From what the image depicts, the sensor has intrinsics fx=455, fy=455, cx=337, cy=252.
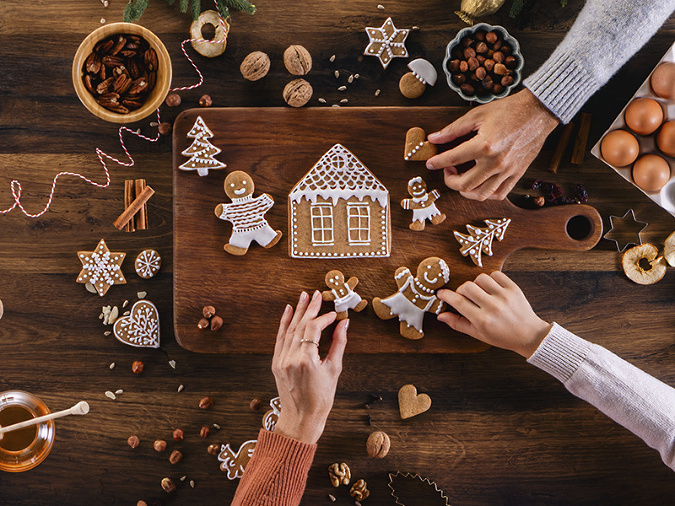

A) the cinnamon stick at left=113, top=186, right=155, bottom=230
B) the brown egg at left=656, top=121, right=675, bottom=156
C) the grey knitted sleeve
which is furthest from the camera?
the cinnamon stick at left=113, top=186, right=155, bottom=230

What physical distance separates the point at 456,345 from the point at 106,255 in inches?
44.5

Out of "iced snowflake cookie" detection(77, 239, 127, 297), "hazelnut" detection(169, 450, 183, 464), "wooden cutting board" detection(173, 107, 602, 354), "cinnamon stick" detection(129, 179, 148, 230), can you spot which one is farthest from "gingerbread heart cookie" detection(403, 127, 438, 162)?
"hazelnut" detection(169, 450, 183, 464)

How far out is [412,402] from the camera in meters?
1.43

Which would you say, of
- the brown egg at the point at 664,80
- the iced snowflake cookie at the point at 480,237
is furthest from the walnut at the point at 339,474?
the brown egg at the point at 664,80

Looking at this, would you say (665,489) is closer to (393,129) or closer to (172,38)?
(393,129)

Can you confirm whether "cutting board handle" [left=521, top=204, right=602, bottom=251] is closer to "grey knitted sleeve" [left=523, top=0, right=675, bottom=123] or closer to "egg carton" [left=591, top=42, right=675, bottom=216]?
"egg carton" [left=591, top=42, right=675, bottom=216]

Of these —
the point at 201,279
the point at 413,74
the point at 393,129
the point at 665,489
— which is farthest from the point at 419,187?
the point at 665,489

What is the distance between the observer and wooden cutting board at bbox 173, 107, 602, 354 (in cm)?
136

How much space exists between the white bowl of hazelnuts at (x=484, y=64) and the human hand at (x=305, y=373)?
77 cm

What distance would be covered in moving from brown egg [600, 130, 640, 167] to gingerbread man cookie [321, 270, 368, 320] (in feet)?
2.73

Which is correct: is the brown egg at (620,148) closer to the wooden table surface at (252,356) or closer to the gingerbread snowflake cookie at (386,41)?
the wooden table surface at (252,356)

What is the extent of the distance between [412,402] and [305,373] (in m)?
0.38

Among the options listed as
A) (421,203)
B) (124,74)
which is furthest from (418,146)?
(124,74)

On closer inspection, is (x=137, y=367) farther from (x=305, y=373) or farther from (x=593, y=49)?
(x=593, y=49)
